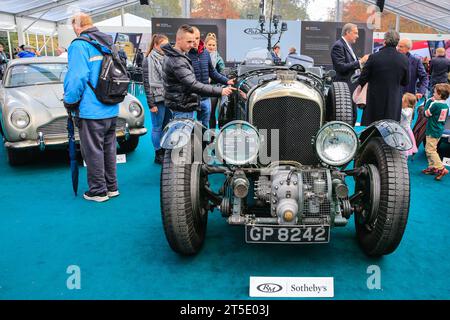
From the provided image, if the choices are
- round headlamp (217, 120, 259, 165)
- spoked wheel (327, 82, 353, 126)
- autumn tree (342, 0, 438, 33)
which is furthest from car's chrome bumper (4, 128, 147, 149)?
autumn tree (342, 0, 438, 33)

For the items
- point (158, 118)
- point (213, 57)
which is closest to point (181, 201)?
point (158, 118)

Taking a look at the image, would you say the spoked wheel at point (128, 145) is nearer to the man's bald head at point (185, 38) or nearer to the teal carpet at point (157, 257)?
the teal carpet at point (157, 257)

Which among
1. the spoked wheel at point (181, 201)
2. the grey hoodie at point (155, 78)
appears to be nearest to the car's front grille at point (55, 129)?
the grey hoodie at point (155, 78)

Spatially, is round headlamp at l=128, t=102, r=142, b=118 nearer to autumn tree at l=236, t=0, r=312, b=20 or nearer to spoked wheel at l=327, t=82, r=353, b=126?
spoked wheel at l=327, t=82, r=353, b=126

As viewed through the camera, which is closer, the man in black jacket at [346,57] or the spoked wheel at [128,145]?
the man in black jacket at [346,57]

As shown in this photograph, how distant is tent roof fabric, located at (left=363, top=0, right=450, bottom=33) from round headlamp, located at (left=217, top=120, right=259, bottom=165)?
1764 centimetres

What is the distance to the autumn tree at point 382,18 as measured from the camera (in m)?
20.3

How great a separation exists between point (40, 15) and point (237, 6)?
9.93 m

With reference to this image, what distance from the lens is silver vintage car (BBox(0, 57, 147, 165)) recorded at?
4.85 meters

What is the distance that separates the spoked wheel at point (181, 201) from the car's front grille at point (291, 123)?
0.60 metres

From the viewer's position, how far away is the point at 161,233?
11.0 ft

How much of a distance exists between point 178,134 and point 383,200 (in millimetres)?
1460

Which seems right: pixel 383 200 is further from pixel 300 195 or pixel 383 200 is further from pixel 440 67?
pixel 440 67
